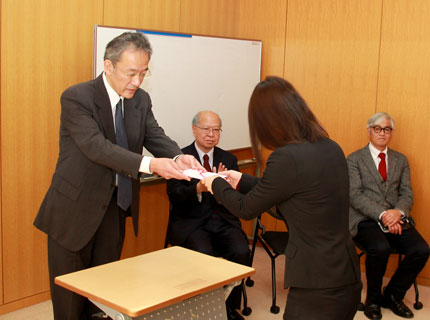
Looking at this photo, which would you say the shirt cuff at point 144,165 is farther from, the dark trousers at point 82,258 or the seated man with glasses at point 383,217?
the seated man with glasses at point 383,217

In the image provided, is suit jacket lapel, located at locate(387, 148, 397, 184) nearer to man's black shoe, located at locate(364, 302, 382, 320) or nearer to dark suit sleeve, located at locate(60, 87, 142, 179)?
man's black shoe, located at locate(364, 302, 382, 320)

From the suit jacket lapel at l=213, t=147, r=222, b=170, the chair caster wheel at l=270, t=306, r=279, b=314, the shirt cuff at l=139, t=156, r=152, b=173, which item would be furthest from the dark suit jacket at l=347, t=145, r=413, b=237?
the shirt cuff at l=139, t=156, r=152, b=173

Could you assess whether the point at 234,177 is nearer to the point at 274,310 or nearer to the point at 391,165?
the point at 274,310

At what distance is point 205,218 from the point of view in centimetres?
423

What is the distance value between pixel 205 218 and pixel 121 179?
1421 millimetres

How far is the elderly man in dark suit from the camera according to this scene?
8.89 ft

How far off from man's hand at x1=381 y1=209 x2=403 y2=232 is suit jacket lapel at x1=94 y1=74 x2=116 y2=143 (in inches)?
104

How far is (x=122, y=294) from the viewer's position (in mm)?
2223

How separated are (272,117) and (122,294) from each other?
38.6 inches

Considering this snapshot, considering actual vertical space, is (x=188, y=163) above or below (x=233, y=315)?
above

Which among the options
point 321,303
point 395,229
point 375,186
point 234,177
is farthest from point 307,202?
point 375,186

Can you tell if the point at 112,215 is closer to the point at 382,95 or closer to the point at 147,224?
the point at 147,224

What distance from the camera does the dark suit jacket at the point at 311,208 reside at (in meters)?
2.18

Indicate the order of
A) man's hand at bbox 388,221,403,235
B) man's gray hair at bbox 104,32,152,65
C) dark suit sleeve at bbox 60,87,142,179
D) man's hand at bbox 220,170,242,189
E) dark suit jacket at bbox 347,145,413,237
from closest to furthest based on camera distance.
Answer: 1. dark suit sleeve at bbox 60,87,142,179
2. man's gray hair at bbox 104,32,152,65
3. man's hand at bbox 220,170,242,189
4. man's hand at bbox 388,221,403,235
5. dark suit jacket at bbox 347,145,413,237
